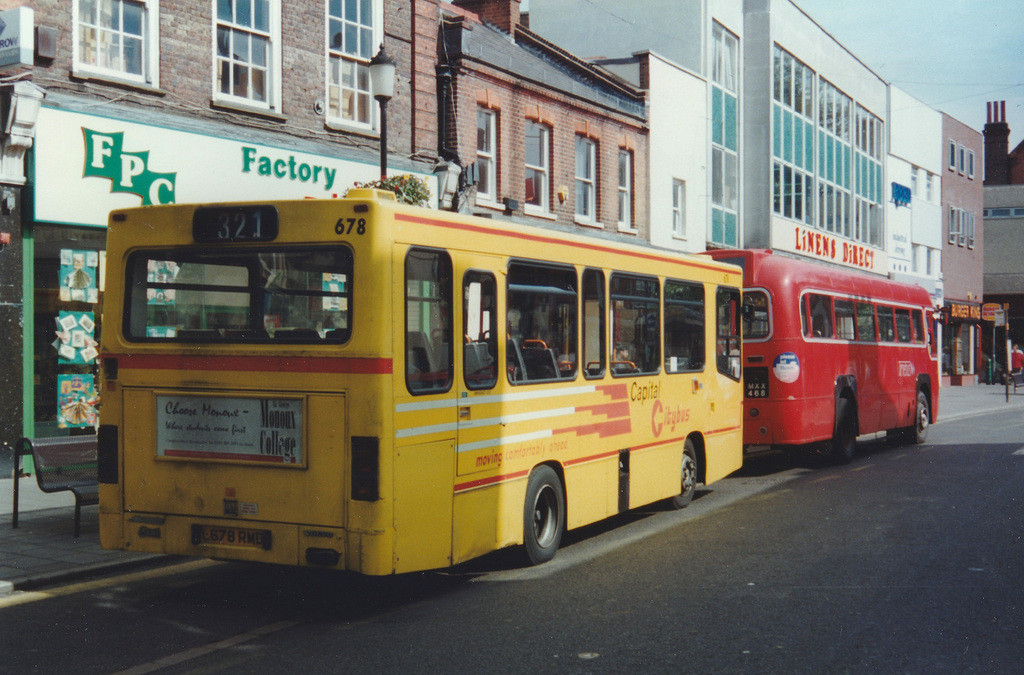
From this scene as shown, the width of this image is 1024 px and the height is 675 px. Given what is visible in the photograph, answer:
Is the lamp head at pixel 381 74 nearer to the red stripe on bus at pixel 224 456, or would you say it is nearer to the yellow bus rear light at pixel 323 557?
the red stripe on bus at pixel 224 456

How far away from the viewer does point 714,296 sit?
1166 centimetres

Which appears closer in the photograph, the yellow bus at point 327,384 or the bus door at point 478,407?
the yellow bus at point 327,384

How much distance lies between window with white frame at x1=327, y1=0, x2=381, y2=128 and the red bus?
6.55 meters

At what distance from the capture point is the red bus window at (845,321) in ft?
52.5

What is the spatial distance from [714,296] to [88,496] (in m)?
6.53

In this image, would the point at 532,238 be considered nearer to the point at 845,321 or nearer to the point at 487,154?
the point at 845,321

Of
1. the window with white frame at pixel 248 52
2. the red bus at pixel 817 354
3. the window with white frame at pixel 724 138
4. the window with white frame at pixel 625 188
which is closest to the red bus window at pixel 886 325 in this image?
the red bus at pixel 817 354

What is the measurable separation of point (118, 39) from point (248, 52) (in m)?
2.24

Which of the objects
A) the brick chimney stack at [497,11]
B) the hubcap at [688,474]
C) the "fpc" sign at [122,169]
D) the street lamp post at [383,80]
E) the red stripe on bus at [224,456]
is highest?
the brick chimney stack at [497,11]

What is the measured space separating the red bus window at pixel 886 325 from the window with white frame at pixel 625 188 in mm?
8259

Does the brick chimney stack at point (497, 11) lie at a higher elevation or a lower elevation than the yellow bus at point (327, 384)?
higher

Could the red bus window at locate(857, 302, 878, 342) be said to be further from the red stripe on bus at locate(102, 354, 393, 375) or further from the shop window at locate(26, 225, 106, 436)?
the red stripe on bus at locate(102, 354, 393, 375)

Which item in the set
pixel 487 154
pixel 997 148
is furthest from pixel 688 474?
pixel 997 148

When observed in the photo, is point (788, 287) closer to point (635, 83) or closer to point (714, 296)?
point (714, 296)
